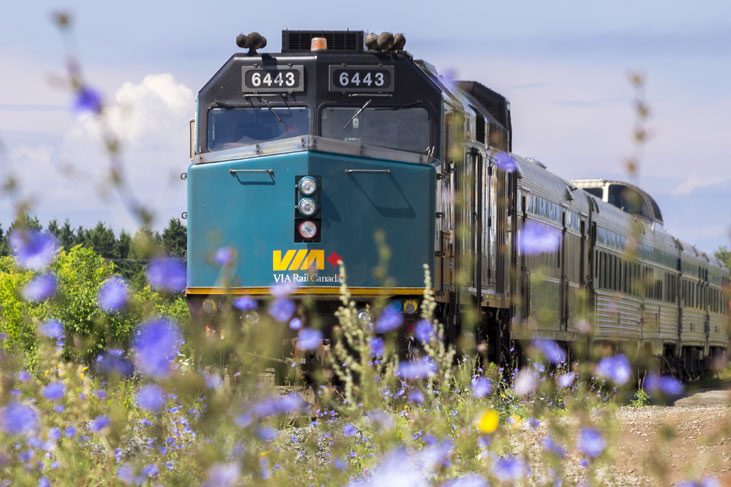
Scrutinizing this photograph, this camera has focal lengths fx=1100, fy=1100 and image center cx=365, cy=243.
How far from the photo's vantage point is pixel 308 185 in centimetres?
1023

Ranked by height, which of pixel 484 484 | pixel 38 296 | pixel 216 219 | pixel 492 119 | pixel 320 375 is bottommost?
pixel 484 484

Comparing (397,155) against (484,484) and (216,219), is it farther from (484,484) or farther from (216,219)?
(484,484)

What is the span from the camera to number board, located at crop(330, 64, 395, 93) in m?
10.5

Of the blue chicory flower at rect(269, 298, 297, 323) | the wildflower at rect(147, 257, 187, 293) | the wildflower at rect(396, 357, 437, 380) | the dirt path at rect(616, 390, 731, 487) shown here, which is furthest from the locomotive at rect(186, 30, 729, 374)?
the wildflower at rect(147, 257, 187, 293)

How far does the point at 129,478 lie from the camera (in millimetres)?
3369

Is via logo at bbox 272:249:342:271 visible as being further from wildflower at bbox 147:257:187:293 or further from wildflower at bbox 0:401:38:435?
wildflower at bbox 147:257:187:293

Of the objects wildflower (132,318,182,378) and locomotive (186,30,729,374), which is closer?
wildflower (132,318,182,378)

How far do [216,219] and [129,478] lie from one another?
727 centimetres

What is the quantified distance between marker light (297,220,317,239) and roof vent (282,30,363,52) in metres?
1.93

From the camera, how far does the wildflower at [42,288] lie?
11.7 ft

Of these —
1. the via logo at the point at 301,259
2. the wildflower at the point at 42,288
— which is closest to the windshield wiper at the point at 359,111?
the via logo at the point at 301,259

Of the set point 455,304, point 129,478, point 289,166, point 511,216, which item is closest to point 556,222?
point 511,216

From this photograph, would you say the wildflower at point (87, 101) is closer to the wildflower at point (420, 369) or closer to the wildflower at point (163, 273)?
the wildflower at point (163, 273)

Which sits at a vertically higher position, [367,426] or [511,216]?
[511,216]
